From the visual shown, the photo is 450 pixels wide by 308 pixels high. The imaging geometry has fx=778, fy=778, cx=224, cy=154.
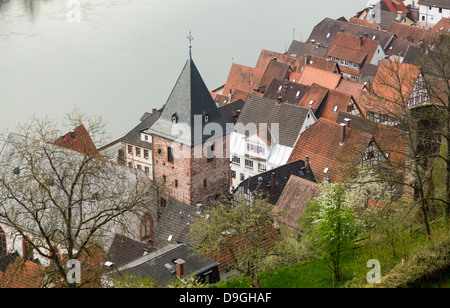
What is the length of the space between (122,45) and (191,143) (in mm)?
40224

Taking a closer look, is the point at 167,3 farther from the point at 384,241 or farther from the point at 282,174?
the point at 384,241

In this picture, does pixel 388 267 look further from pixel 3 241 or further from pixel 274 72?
pixel 274 72

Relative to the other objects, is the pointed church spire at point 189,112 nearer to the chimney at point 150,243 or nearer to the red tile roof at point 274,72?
the chimney at point 150,243

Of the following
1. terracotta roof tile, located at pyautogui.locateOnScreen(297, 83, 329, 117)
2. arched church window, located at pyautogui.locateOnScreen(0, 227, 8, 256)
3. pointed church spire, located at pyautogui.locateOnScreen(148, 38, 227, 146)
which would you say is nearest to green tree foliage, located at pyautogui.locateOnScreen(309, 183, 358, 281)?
pointed church spire, located at pyautogui.locateOnScreen(148, 38, 227, 146)

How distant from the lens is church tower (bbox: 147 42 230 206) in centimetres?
3422

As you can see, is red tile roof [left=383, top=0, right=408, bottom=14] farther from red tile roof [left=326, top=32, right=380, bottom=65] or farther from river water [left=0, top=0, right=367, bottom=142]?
red tile roof [left=326, top=32, right=380, bottom=65]

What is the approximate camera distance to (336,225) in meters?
22.0

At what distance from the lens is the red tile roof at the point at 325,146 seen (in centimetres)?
3694

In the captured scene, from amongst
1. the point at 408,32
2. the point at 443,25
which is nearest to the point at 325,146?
the point at 408,32

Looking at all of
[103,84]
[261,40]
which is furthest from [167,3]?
[103,84]

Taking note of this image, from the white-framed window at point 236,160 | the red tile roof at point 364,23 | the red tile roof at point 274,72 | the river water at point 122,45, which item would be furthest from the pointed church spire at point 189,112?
the red tile roof at point 364,23

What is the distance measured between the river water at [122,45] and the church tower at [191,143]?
67.3 feet

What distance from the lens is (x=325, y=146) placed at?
3844 cm

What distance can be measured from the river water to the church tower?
20526mm
